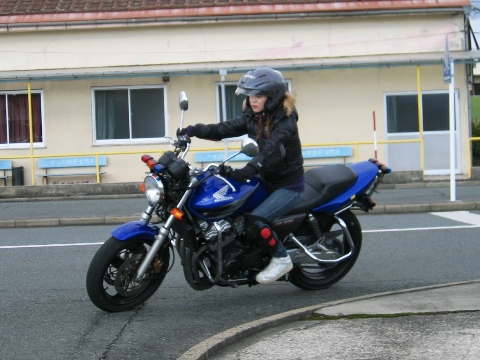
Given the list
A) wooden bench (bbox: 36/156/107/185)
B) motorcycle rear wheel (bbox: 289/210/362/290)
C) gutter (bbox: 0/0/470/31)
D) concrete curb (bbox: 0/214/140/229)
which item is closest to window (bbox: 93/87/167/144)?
wooden bench (bbox: 36/156/107/185)

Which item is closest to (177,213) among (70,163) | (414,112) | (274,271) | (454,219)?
(274,271)

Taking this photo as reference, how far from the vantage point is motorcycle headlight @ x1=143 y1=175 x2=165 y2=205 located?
620cm

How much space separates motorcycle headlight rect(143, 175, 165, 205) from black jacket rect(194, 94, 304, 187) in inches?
28.3

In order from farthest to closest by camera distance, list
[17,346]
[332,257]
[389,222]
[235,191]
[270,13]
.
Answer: [270,13] → [389,222] → [332,257] → [235,191] → [17,346]

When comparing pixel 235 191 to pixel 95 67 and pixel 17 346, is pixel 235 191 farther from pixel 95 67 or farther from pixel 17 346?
pixel 95 67

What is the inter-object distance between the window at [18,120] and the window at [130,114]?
1515 millimetres

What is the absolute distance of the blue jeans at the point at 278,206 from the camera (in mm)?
6723

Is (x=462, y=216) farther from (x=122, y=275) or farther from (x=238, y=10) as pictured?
(x=238, y=10)

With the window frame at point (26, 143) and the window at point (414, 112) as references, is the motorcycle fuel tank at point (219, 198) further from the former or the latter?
the window frame at point (26, 143)

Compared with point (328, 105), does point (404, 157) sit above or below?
below

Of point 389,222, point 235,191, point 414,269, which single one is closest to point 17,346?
point 235,191

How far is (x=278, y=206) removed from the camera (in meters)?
6.77

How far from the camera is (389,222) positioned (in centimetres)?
1253

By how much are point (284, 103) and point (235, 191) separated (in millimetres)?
824
